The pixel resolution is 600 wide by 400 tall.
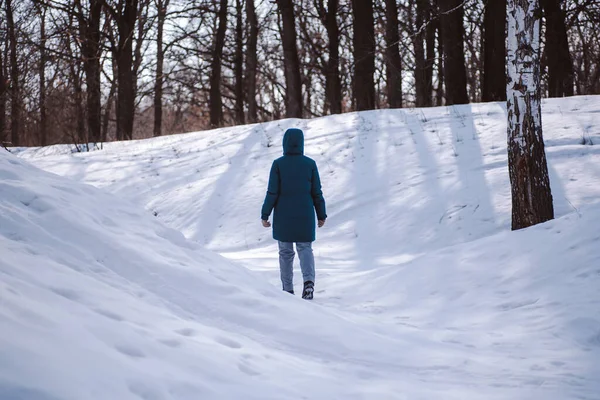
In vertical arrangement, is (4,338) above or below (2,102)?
below

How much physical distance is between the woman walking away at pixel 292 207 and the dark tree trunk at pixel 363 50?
11279 mm

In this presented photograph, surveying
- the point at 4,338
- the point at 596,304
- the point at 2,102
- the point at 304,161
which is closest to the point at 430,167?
the point at 304,161

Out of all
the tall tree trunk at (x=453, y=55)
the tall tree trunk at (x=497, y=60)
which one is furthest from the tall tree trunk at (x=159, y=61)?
the tall tree trunk at (x=497, y=60)

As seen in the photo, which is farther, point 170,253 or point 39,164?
point 39,164

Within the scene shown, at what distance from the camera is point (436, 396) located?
3082 mm

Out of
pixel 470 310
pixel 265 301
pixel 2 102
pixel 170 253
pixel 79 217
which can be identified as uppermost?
pixel 2 102

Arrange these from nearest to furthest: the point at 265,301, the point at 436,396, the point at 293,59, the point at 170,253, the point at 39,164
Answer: the point at 436,396 < the point at 265,301 < the point at 170,253 < the point at 39,164 < the point at 293,59

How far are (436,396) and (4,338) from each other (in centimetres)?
218

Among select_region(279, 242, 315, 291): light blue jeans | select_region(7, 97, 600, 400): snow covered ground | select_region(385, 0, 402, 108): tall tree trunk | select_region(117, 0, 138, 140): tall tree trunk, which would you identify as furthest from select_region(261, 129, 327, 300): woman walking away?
select_region(117, 0, 138, 140): tall tree trunk

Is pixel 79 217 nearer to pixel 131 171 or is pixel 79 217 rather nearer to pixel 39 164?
pixel 131 171

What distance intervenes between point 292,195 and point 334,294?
49.5 inches

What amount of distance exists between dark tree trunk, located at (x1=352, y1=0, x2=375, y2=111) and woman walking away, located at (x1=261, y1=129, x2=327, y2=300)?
11.3 metres

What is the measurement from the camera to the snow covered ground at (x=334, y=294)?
8.38 ft

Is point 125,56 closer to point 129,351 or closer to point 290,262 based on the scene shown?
point 290,262
